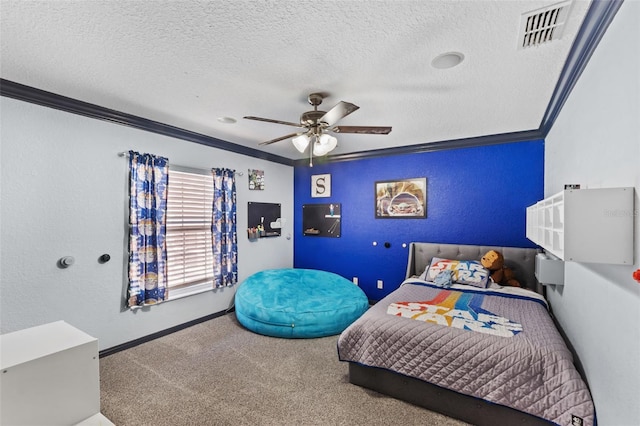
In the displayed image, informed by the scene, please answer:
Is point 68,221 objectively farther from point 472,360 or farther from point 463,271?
point 463,271

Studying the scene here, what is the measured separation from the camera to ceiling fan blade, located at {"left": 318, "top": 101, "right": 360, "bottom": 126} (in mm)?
2164

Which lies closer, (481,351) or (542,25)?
(542,25)

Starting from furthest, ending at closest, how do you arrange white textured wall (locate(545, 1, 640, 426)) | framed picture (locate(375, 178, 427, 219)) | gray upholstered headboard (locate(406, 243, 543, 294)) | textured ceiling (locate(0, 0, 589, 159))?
framed picture (locate(375, 178, 427, 219))
gray upholstered headboard (locate(406, 243, 543, 294))
textured ceiling (locate(0, 0, 589, 159))
white textured wall (locate(545, 1, 640, 426))

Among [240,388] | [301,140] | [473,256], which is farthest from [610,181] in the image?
[240,388]

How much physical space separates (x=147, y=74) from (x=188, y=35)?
0.72 m

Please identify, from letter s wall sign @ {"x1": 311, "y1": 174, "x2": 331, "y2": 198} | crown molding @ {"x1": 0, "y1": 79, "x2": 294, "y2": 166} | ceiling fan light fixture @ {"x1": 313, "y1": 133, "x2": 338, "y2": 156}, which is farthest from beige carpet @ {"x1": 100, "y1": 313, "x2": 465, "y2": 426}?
letter s wall sign @ {"x1": 311, "y1": 174, "x2": 331, "y2": 198}

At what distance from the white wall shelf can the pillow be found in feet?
6.59

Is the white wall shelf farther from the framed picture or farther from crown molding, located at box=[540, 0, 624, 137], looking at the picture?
the framed picture

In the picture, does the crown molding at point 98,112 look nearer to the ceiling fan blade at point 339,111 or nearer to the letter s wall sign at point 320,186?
the letter s wall sign at point 320,186

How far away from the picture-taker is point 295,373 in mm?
2729

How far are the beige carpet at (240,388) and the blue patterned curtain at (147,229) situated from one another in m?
0.61

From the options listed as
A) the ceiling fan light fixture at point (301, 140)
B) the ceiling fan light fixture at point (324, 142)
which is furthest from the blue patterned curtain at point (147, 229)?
Result: the ceiling fan light fixture at point (324, 142)

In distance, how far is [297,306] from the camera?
356cm

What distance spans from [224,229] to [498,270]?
357 centimetres
